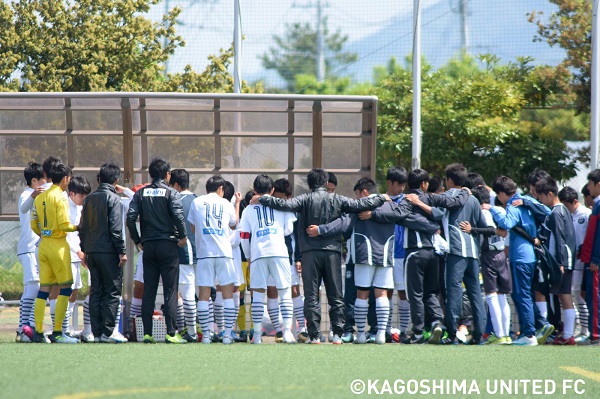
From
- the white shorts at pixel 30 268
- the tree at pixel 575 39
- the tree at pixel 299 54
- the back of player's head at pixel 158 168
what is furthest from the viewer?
the tree at pixel 299 54

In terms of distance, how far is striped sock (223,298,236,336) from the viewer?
1066cm

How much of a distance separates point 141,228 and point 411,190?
10.3ft

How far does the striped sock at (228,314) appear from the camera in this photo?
10.7 m

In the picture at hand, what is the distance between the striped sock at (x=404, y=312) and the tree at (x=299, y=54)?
146 feet

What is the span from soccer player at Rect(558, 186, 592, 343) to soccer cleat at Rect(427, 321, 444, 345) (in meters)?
2.11

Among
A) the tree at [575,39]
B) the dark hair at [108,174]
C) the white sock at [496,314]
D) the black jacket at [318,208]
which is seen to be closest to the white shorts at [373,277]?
the black jacket at [318,208]

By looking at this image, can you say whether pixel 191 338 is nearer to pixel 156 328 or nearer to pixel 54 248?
pixel 156 328

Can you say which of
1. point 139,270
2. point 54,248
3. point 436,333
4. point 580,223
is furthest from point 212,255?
point 580,223

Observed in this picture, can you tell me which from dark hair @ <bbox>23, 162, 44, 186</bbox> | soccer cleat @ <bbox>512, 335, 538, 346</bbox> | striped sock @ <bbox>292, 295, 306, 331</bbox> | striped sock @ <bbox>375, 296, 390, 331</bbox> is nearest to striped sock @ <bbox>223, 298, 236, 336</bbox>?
striped sock @ <bbox>292, 295, 306, 331</bbox>

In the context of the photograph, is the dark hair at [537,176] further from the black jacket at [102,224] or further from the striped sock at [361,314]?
the black jacket at [102,224]

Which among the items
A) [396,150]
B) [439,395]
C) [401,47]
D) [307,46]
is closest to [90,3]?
[396,150]

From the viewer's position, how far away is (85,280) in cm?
1936

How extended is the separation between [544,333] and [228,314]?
3.71 meters

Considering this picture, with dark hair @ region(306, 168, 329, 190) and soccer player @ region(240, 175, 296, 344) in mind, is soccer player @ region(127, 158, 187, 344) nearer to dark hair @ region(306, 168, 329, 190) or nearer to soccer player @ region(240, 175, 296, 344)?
soccer player @ region(240, 175, 296, 344)
